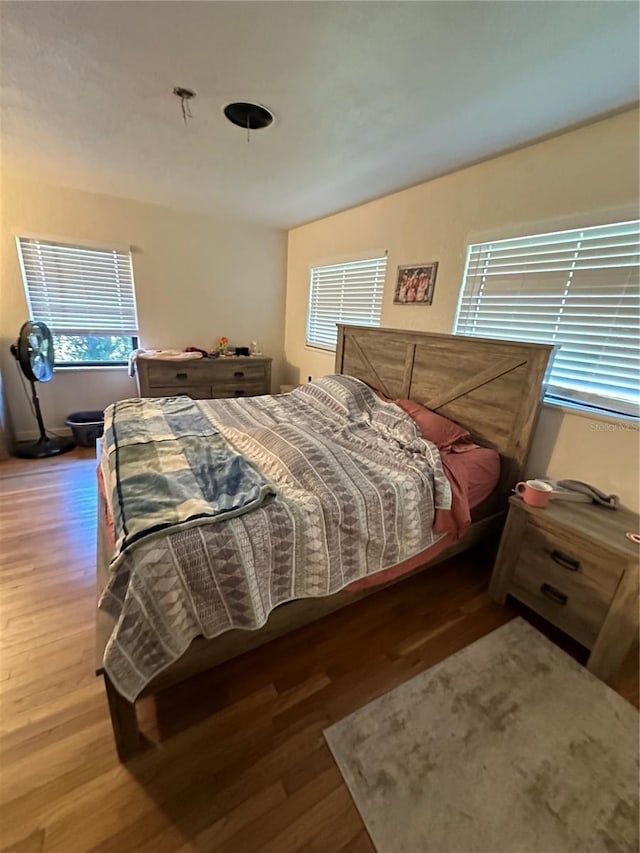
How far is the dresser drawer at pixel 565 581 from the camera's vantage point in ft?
4.91

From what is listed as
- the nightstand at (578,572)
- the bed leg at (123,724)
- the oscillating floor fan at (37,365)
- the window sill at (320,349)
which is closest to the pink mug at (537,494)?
the nightstand at (578,572)

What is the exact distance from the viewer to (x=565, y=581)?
1613 millimetres

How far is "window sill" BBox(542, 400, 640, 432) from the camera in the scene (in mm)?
1680

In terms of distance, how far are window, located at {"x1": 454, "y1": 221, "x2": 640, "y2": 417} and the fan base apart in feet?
12.9

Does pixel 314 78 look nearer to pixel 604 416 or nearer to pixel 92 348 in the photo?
pixel 604 416

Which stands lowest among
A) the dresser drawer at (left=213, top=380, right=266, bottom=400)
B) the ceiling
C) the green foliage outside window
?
the dresser drawer at (left=213, top=380, right=266, bottom=400)

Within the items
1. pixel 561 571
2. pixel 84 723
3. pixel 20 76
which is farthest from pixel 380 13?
pixel 84 723

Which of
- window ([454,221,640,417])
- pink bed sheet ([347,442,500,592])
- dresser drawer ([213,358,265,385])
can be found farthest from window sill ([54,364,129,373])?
window ([454,221,640,417])

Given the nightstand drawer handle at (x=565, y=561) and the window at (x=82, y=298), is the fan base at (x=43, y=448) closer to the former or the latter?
the window at (x=82, y=298)

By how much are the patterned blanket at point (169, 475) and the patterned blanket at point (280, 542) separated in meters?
0.07

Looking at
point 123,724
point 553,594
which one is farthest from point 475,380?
point 123,724

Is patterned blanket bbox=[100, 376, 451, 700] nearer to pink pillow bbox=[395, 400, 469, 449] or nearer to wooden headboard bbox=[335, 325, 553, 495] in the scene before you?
pink pillow bbox=[395, 400, 469, 449]

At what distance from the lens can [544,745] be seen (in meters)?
A: 1.26

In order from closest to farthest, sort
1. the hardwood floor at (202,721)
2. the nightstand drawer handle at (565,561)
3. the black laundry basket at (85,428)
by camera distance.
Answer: the hardwood floor at (202,721) < the nightstand drawer handle at (565,561) < the black laundry basket at (85,428)
